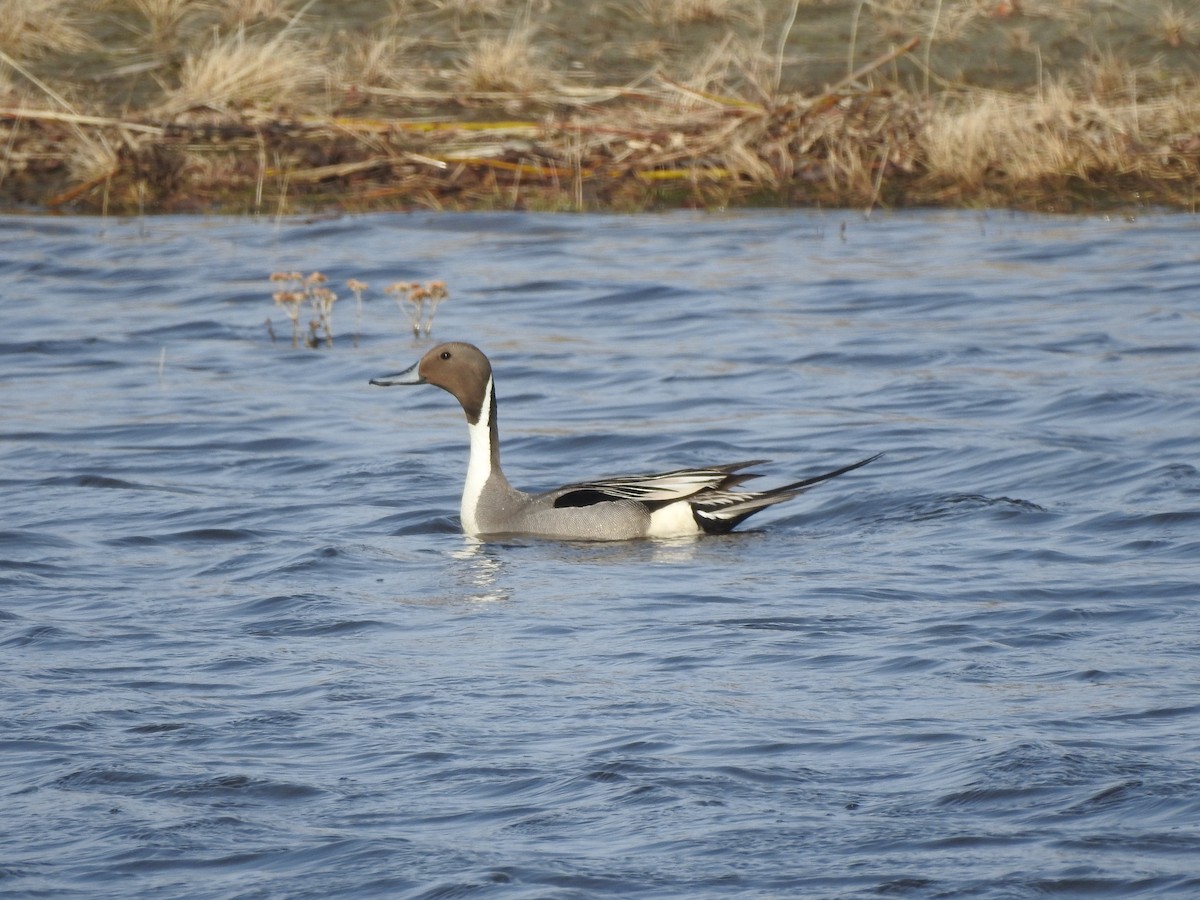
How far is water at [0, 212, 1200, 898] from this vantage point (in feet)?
15.9

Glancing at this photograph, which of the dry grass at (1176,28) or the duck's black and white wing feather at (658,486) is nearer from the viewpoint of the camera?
the duck's black and white wing feather at (658,486)

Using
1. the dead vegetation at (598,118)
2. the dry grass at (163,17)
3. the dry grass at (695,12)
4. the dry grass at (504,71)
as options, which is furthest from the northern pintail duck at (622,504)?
the dry grass at (163,17)

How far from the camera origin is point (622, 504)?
8.50 meters

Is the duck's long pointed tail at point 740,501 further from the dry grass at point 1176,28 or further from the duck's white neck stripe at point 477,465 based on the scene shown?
the dry grass at point 1176,28

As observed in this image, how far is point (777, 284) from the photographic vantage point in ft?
45.1

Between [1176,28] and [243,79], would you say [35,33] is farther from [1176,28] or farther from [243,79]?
[1176,28]

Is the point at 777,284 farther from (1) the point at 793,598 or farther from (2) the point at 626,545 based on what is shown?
(1) the point at 793,598

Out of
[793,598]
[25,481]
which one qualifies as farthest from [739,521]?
[25,481]

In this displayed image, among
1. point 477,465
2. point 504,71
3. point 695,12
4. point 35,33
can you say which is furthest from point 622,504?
point 35,33

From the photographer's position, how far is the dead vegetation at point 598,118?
15.7 m

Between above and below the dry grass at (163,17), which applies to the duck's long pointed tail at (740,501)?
below

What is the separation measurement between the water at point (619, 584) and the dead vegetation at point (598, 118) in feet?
3.77

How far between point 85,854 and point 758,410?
6.32 m

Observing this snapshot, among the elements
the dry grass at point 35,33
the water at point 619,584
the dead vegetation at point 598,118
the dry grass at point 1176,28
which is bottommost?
the water at point 619,584
